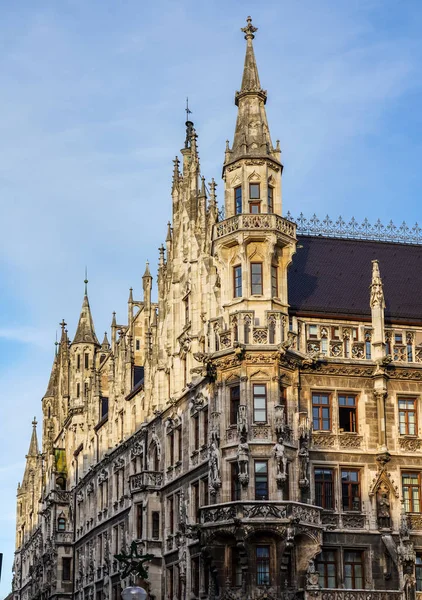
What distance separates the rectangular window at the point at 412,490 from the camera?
55.8 m

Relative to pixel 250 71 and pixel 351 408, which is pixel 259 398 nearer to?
pixel 351 408

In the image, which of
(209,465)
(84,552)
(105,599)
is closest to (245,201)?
(209,465)

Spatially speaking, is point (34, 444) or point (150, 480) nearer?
point (150, 480)

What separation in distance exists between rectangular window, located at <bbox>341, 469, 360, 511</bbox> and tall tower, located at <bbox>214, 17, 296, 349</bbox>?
7.29 metres

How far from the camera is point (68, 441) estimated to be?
103000mm

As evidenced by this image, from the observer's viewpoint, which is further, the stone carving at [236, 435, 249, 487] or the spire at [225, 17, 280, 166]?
the spire at [225, 17, 280, 166]

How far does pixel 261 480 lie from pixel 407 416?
343 inches

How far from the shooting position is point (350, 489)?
182ft

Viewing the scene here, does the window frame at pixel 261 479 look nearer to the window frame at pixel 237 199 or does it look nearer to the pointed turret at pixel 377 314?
the pointed turret at pixel 377 314

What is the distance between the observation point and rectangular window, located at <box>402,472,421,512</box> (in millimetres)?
55844

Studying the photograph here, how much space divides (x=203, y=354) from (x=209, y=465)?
5291mm

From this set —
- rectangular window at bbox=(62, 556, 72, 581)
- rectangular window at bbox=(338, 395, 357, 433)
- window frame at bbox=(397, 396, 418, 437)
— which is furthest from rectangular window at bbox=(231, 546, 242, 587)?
rectangular window at bbox=(62, 556, 72, 581)

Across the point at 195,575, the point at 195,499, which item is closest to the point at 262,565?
the point at 195,575

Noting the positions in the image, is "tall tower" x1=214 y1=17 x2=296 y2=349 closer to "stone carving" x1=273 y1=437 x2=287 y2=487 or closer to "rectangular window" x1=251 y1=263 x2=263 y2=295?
"rectangular window" x1=251 y1=263 x2=263 y2=295
